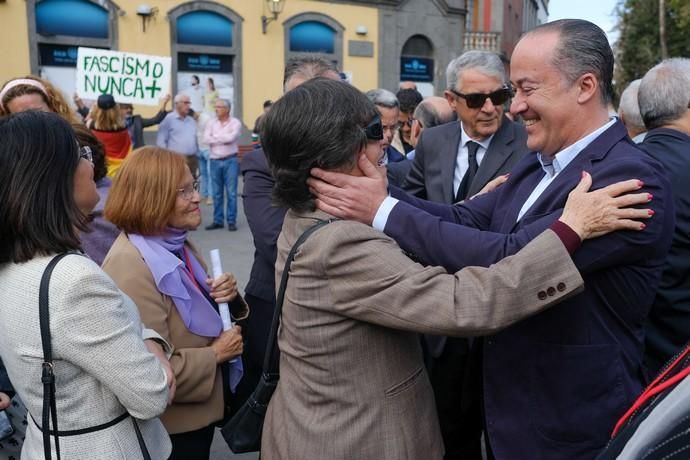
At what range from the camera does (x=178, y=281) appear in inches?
92.0

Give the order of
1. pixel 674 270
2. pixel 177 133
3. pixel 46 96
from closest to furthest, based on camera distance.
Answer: pixel 674 270 → pixel 46 96 → pixel 177 133

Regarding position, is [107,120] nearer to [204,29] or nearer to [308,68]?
[308,68]

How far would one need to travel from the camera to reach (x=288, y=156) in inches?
67.0

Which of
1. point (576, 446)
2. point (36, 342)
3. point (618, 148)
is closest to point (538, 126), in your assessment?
point (618, 148)

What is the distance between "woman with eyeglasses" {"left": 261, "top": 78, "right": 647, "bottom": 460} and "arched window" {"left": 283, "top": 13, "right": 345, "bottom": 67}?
621 inches

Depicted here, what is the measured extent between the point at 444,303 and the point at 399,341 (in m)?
0.27

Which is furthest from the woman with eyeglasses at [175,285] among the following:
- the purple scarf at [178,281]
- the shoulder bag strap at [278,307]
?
the shoulder bag strap at [278,307]

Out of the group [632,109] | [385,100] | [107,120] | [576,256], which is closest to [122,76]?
[107,120]

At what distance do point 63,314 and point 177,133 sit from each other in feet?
29.0

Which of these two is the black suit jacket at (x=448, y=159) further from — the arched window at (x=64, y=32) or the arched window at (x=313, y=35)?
the arched window at (x=313, y=35)

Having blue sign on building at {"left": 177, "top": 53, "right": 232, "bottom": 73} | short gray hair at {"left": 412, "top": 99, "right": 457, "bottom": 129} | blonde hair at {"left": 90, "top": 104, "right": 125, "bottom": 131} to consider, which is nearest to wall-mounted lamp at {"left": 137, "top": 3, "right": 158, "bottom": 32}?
blue sign on building at {"left": 177, "top": 53, "right": 232, "bottom": 73}

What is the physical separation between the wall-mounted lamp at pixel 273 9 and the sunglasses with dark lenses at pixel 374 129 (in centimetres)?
1536

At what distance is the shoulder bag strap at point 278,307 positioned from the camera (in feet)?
5.49

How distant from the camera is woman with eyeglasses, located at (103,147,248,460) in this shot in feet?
7.47
